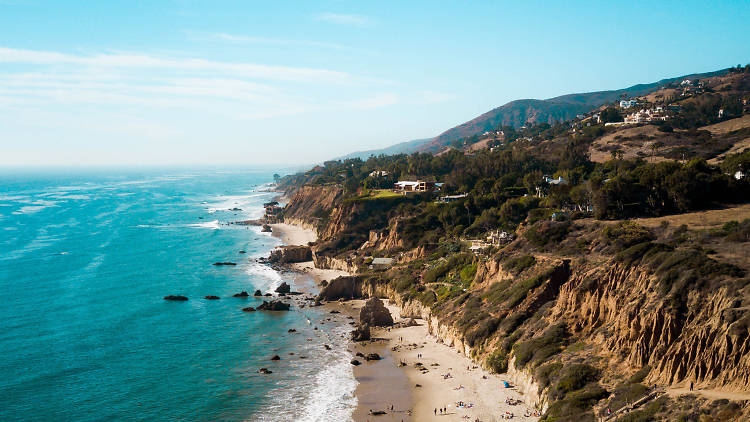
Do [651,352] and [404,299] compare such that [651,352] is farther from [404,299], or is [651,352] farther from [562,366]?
[404,299]

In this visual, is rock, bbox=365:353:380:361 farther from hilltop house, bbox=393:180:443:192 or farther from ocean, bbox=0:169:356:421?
hilltop house, bbox=393:180:443:192

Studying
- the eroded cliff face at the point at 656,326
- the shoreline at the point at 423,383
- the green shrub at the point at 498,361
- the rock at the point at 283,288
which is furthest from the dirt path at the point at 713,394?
the rock at the point at 283,288

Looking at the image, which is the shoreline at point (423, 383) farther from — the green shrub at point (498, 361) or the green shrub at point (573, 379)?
the green shrub at point (573, 379)

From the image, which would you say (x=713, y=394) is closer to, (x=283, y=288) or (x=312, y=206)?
(x=283, y=288)

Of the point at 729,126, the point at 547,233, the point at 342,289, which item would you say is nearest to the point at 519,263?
the point at 547,233

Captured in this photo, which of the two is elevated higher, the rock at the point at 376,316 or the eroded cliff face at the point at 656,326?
the eroded cliff face at the point at 656,326

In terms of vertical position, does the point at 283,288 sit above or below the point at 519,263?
below

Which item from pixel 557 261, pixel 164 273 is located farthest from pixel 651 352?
pixel 164 273
